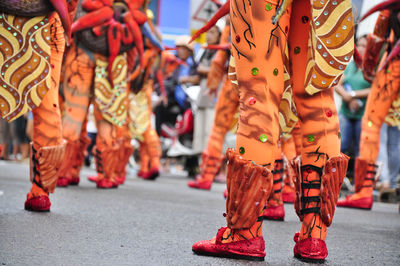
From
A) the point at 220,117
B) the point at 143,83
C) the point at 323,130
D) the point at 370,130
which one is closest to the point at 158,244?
the point at 323,130

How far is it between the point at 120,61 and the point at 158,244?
229cm

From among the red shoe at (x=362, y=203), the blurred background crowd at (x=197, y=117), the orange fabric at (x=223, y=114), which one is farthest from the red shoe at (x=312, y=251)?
the blurred background crowd at (x=197, y=117)

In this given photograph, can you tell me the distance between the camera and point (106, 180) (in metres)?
3.80

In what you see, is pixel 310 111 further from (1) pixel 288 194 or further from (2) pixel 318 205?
(1) pixel 288 194

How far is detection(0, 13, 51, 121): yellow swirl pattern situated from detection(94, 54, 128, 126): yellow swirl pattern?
4.67ft

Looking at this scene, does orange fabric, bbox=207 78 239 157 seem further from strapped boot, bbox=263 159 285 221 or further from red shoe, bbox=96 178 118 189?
strapped boot, bbox=263 159 285 221

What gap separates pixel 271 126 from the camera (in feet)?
5.00

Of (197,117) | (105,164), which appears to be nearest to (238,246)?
(105,164)

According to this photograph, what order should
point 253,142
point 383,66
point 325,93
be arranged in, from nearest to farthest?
point 253,142 < point 325,93 < point 383,66

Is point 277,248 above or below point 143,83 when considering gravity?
below

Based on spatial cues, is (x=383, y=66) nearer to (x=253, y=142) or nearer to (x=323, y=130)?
(x=323, y=130)

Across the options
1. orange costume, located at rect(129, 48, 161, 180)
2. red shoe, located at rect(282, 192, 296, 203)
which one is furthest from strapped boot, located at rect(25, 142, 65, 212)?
orange costume, located at rect(129, 48, 161, 180)

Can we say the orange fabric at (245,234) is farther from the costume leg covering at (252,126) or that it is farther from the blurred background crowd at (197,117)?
the blurred background crowd at (197,117)

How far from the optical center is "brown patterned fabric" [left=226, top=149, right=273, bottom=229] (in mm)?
1462
